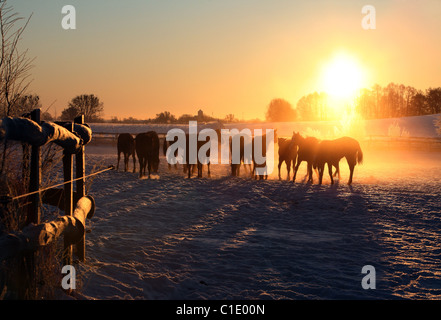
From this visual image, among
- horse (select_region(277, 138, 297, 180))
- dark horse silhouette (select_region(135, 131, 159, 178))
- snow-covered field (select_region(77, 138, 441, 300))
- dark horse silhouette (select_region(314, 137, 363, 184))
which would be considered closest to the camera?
snow-covered field (select_region(77, 138, 441, 300))

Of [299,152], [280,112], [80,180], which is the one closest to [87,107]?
[80,180]

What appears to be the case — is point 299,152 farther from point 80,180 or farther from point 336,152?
point 80,180

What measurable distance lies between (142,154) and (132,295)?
38.1ft

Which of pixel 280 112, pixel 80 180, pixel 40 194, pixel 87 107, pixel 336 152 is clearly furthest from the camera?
pixel 280 112

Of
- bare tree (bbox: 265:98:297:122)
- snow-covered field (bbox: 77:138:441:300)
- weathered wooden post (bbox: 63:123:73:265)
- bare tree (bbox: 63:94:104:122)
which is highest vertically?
bare tree (bbox: 265:98:297:122)

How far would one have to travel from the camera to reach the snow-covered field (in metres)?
4.88

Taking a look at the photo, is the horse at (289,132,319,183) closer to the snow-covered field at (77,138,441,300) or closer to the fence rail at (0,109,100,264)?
the snow-covered field at (77,138,441,300)

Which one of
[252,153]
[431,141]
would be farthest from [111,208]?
[431,141]

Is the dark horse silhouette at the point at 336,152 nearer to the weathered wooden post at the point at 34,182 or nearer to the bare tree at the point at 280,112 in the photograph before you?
the weathered wooden post at the point at 34,182

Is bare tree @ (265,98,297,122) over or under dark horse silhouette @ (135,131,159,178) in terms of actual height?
over

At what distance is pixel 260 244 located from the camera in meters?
6.78

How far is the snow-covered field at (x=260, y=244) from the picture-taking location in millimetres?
4883

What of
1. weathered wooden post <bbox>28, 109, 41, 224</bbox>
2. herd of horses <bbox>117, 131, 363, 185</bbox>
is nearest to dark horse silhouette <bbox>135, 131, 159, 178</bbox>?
herd of horses <bbox>117, 131, 363, 185</bbox>

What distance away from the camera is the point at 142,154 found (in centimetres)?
1588
